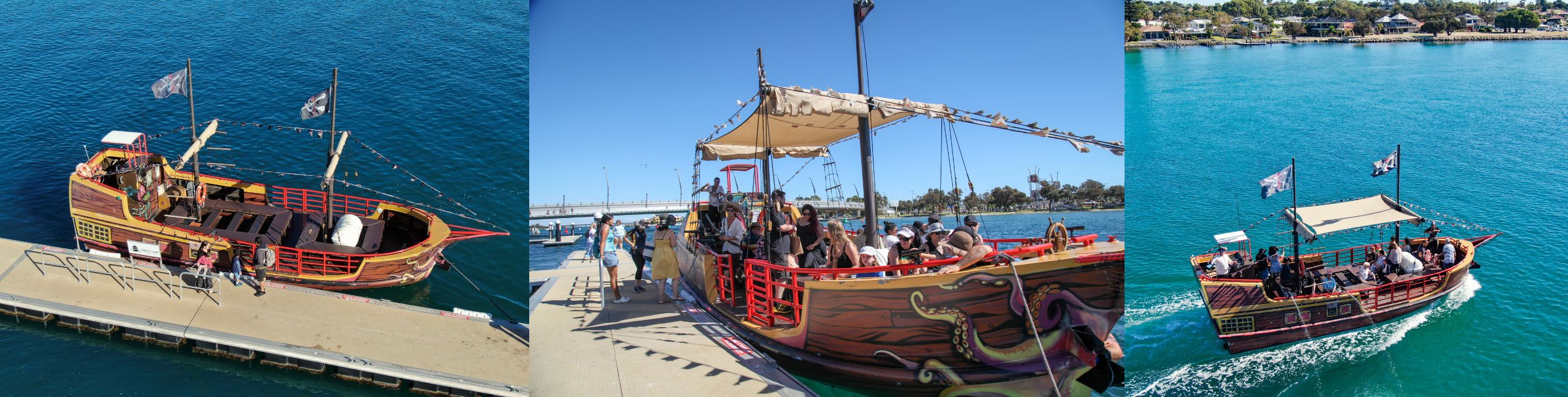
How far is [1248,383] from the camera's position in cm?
1062

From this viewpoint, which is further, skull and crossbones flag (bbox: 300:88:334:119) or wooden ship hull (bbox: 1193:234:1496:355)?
wooden ship hull (bbox: 1193:234:1496:355)

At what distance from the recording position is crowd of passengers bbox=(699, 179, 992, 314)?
3.29 meters

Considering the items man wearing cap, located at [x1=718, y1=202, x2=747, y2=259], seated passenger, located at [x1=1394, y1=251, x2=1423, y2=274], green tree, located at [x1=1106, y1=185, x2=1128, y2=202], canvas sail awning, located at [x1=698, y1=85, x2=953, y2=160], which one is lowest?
seated passenger, located at [x1=1394, y1=251, x2=1423, y2=274]

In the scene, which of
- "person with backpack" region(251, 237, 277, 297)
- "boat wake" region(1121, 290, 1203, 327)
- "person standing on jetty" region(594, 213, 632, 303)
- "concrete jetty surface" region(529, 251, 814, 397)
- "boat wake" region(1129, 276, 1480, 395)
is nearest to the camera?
"concrete jetty surface" region(529, 251, 814, 397)

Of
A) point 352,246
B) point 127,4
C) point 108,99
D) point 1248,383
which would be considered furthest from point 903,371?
point 127,4

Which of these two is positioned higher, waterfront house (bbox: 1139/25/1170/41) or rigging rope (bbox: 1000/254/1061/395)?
waterfront house (bbox: 1139/25/1170/41)

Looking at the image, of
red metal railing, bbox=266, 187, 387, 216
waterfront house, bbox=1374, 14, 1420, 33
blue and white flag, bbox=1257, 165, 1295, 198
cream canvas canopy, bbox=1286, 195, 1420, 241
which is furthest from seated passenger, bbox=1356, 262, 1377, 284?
red metal railing, bbox=266, 187, 387, 216

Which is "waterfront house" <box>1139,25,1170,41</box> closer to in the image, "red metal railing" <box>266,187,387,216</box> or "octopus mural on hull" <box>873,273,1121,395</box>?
"octopus mural on hull" <box>873,273,1121,395</box>

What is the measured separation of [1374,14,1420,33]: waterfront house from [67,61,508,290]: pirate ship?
22.8 meters

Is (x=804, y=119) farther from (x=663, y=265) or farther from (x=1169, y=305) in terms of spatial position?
(x=1169, y=305)

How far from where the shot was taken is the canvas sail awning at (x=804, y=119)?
10.6 feet

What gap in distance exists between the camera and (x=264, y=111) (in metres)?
20.6

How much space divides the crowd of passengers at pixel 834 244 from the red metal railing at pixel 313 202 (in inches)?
520

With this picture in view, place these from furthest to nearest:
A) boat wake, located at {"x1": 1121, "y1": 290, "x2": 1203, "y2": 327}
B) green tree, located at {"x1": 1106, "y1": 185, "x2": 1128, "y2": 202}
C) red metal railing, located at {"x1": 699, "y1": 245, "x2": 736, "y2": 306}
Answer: boat wake, located at {"x1": 1121, "y1": 290, "x2": 1203, "y2": 327} < red metal railing, located at {"x1": 699, "y1": 245, "x2": 736, "y2": 306} < green tree, located at {"x1": 1106, "y1": 185, "x2": 1128, "y2": 202}
